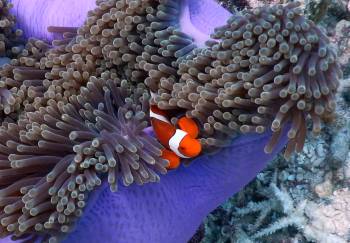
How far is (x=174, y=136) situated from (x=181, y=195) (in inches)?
8.6

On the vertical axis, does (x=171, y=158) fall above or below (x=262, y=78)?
below

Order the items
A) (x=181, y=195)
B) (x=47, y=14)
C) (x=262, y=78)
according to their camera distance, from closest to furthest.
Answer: (x=262, y=78) < (x=181, y=195) < (x=47, y=14)

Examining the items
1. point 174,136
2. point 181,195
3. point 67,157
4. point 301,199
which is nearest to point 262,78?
point 174,136

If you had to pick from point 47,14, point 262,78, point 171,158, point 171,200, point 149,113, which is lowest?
point 171,200

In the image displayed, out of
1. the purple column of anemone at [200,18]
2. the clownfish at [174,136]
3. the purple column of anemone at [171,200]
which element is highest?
the purple column of anemone at [200,18]

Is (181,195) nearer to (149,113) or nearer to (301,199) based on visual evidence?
(149,113)

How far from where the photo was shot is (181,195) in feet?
4.71

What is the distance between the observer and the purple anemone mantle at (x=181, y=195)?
4.39ft

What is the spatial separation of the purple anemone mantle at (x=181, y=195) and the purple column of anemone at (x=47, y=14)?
428 millimetres

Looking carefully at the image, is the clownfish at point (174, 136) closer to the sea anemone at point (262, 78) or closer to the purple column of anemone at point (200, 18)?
the sea anemone at point (262, 78)

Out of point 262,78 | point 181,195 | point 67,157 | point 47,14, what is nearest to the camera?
point 262,78

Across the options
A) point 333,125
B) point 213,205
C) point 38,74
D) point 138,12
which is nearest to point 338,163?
point 333,125

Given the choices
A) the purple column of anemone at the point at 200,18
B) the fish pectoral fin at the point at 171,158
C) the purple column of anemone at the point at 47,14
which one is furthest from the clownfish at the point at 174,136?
the purple column of anemone at the point at 47,14

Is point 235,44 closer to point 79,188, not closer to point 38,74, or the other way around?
point 79,188
